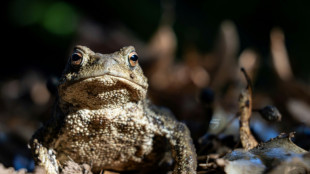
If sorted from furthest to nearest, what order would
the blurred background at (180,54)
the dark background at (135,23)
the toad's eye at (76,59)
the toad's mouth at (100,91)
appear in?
the dark background at (135,23) < the blurred background at (180,54) < the toad's eye at (76,59) < the toad's mouth at (100,91)

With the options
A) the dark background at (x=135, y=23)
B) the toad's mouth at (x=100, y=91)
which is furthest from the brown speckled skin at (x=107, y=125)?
the dark background at (x=135, y=23)

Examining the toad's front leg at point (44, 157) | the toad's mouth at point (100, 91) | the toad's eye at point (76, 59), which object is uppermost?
the toad's eye at point (76, 59)

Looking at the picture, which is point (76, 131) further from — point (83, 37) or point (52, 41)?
point (52, 41)

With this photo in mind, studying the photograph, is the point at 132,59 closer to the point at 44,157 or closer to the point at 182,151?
the point at 182,151

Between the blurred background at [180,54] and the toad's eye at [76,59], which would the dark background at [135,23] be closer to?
the blurred background at [180,54]

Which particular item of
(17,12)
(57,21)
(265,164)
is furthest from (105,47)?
(265,164)

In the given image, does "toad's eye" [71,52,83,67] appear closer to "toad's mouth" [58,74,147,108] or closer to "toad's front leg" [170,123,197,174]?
"toad's mouth" [58,74,147,108]

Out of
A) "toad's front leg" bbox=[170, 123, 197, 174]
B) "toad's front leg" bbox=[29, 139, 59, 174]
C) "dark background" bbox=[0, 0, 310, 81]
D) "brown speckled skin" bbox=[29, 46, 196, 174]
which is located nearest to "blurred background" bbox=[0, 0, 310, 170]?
"dark background" bbox=[0, 0, 310, 81]

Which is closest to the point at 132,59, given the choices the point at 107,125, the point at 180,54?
the point at 107,125
